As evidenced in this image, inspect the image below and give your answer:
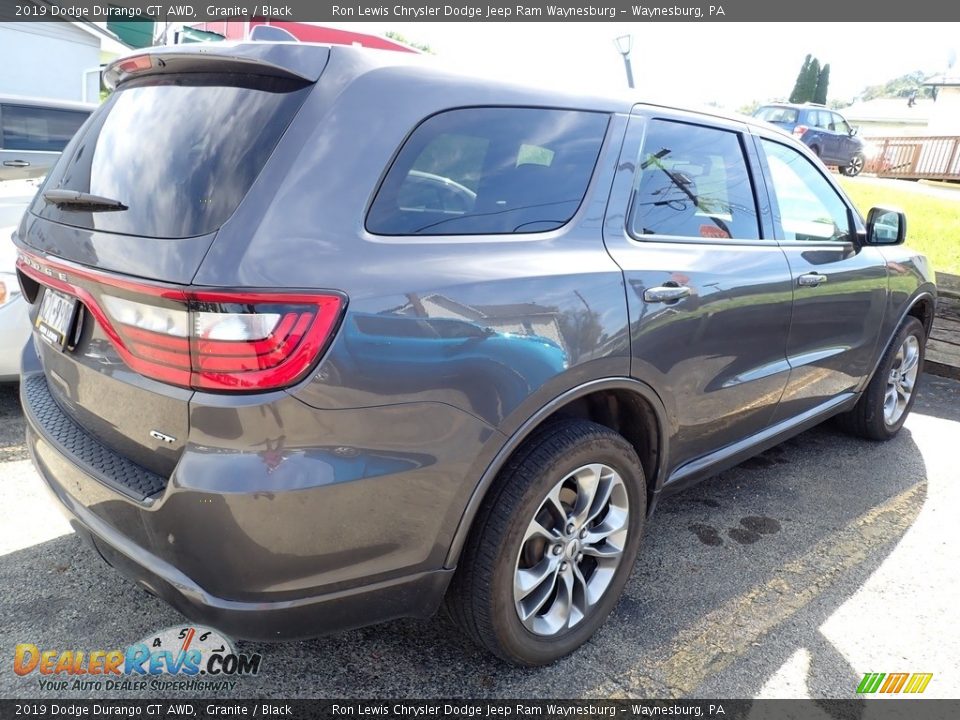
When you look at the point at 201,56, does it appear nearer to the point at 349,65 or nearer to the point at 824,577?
the point at 349,65

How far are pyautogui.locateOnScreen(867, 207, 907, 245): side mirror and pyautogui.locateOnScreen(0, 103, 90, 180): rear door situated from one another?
810cm

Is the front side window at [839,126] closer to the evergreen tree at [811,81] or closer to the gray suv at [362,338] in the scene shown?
the gray suv at [362,338]

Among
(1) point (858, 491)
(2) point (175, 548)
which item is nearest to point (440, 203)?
(2) point (175, 548)

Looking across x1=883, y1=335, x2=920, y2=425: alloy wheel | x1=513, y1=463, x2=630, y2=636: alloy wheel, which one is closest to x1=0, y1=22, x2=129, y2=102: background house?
x1=883, y1=335, x2=920, y2=425: alloy wheel

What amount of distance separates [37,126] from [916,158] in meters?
26.0

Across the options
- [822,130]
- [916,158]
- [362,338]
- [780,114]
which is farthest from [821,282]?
[916,158]

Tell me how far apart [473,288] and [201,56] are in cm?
95

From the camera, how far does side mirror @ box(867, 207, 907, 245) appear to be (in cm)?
369

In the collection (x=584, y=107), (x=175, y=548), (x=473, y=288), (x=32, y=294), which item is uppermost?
(x=584, y=107)

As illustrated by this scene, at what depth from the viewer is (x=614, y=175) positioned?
2375mm

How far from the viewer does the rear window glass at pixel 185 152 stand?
1.72 meters

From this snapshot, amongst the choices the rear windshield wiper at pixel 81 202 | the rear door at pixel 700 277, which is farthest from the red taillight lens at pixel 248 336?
the rear door at pixel 700 277

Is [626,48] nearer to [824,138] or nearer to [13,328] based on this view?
[13,328]

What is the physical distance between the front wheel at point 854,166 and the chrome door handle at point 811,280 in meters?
19.4
